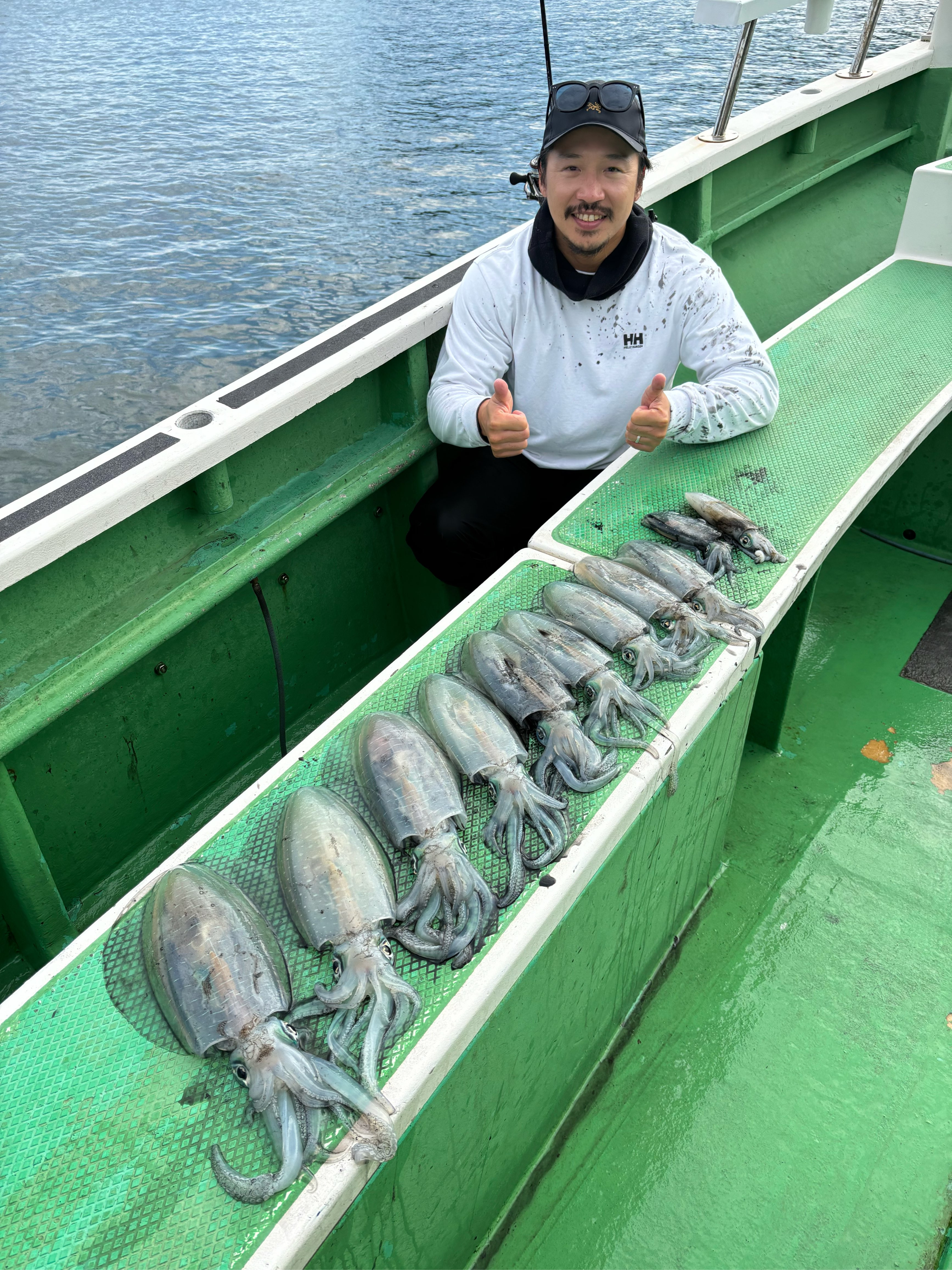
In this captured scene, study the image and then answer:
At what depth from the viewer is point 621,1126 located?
2.30 meters

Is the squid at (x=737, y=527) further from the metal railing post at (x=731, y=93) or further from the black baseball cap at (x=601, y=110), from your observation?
the metal railing post at (x=731, y=93)

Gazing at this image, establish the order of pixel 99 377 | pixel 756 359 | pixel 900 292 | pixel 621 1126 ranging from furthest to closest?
1. pixel 99 377
2. pixel 900 292
3. pixel 756 359
4. pixel 621 1126

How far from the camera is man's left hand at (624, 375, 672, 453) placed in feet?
8.81

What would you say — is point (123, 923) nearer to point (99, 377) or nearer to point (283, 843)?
point (283, 843)

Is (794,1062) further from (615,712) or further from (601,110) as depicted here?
(601,110)

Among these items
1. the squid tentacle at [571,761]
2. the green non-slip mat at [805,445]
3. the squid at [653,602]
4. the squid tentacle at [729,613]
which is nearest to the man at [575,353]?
the green non-slip mat at [805,445]

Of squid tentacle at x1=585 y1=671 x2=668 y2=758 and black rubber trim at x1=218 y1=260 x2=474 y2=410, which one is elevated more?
black rubber trim at x1=218 y1=260 x2=474 y2=410

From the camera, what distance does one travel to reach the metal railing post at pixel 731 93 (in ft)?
14.3

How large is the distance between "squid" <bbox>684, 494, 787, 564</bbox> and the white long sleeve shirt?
0.41 m

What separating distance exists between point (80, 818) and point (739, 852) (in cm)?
208

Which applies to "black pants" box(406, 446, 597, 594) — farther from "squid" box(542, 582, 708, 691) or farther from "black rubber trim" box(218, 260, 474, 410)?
"squid" box(542, 582, 708, 691)

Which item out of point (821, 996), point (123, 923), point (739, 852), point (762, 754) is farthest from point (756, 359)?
point (123, 923)

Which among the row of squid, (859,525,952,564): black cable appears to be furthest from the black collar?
(859,525,952,564): black cable

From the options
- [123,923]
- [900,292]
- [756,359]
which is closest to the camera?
[123,923]
